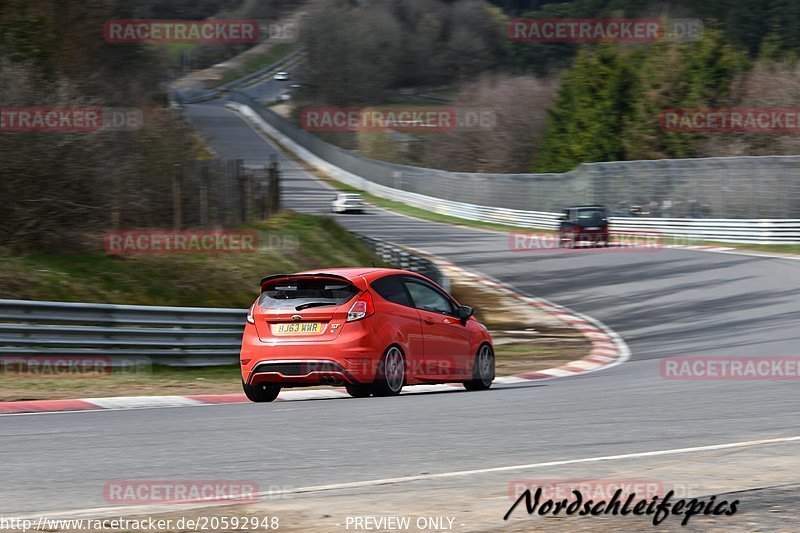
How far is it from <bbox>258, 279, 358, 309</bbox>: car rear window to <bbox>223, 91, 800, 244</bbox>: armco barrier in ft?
94.5

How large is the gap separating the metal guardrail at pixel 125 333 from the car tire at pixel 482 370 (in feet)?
14.8

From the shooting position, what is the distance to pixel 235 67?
17038cm

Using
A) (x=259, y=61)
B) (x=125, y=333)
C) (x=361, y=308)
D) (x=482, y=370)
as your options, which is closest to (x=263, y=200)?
(x=125, y=333)

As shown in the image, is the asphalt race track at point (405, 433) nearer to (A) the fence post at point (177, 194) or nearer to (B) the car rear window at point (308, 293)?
(B) the car rear window at point (308, 293)

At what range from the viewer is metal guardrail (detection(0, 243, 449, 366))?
15.0 metres

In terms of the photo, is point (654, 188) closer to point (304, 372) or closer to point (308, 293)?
point (308, 293)

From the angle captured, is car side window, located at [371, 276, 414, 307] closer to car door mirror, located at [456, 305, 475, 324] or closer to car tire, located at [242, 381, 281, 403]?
car door mirror, located at [456, 305, 475, 324]

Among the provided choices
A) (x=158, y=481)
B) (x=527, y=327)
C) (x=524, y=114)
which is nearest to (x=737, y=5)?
(x=524, y=114)

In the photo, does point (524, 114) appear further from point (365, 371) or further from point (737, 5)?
point (365, 371)

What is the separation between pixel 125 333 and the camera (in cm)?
1593

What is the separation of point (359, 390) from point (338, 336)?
2.79 ft

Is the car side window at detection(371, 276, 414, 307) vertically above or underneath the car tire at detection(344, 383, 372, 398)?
above

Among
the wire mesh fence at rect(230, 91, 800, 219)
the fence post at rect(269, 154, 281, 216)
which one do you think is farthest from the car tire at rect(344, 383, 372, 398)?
the wire mesh fence at rect(230, 91, 800, 219)

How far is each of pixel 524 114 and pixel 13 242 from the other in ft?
218
